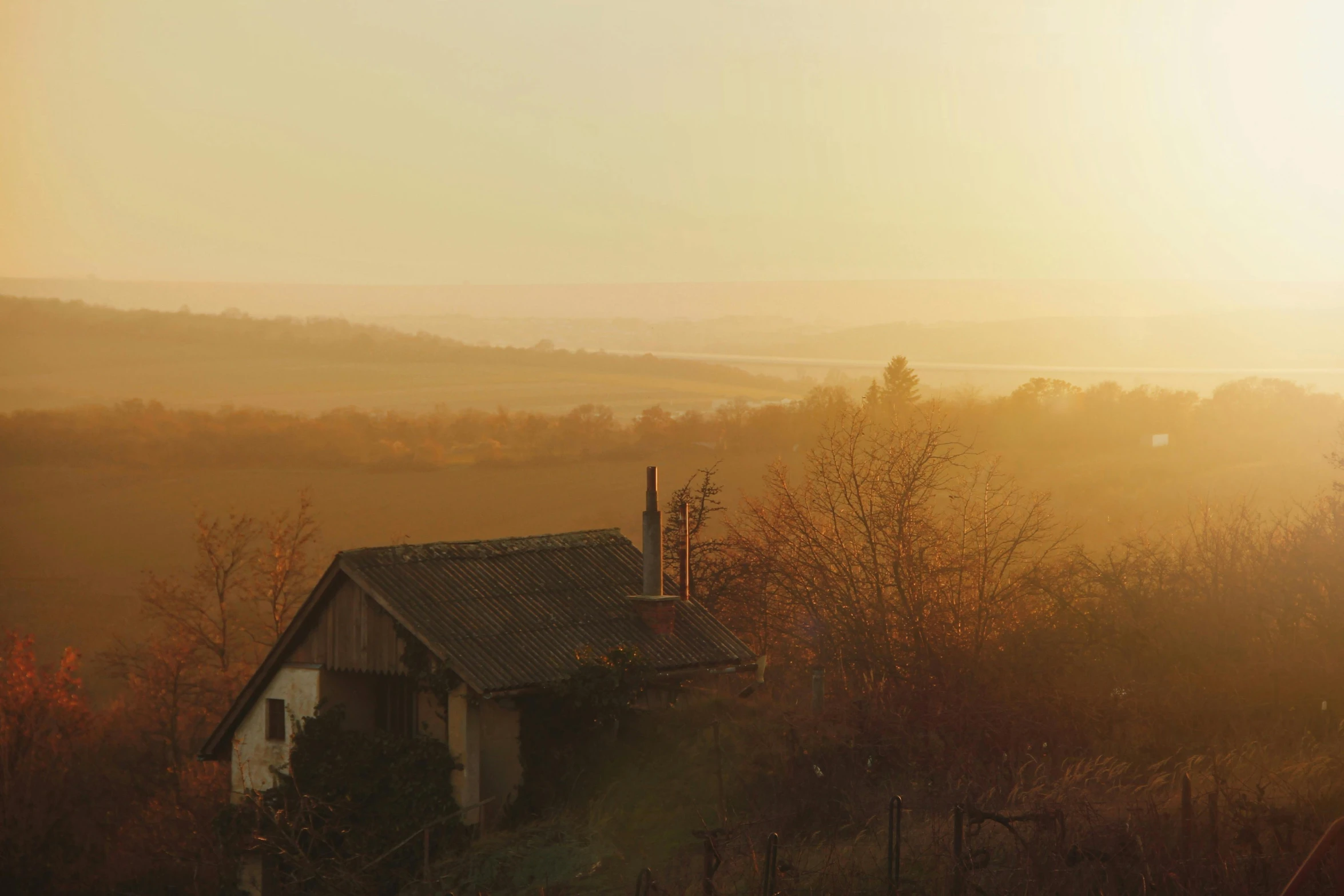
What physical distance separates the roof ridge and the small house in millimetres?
36

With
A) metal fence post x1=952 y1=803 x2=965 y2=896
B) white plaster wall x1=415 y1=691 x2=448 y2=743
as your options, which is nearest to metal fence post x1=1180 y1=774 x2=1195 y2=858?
metal fence post x1=952 y1=803 x2=965 y2=896

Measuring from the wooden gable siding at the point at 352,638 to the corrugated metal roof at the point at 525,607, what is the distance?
501 mm

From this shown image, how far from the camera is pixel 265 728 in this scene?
2195 cm

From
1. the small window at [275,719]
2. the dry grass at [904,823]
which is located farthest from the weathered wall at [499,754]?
the small window at [275,719]

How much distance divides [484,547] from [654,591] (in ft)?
11.4

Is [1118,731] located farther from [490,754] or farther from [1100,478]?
[1100,478]

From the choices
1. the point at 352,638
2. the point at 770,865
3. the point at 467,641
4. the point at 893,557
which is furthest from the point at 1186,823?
the point at 893,557

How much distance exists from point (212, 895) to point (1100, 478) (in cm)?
7287

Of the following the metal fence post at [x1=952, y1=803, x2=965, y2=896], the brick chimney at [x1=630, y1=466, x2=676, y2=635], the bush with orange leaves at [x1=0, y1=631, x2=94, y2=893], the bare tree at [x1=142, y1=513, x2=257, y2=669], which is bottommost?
the bush with orange leaves at [x1=0, y1=631, x2=94, y2=893]

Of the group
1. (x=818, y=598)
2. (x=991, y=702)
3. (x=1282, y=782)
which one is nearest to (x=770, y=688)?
(x=818, y=598)

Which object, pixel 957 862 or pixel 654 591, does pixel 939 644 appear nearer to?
pixel 654 591

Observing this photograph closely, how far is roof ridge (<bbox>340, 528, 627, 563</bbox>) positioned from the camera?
2069 cm

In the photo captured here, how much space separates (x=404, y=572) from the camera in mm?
20625

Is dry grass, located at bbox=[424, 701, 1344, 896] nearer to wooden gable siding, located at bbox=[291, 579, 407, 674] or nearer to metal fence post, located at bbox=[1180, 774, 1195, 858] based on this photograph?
metal fence post, located at bbox=[1180, 774, 1195, 858]
